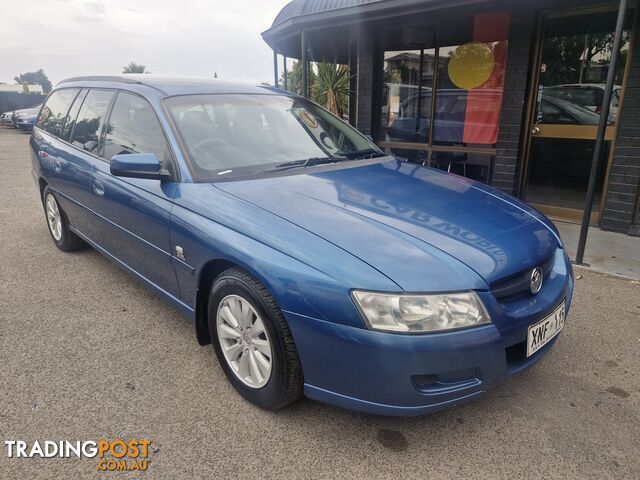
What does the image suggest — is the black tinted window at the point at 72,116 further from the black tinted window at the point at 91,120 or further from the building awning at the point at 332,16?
the building awning at the point at 332,16

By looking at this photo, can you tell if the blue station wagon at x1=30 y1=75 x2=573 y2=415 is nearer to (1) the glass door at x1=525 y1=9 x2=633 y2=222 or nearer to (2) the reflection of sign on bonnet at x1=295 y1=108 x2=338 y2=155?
(2) the reflection of sign on bonnet at x1=295 y1=108 x2=338 y2=155

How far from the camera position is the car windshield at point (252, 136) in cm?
268

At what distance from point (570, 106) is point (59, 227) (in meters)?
5.83

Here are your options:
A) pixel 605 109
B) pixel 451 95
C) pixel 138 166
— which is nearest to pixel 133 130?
pixel 138 166

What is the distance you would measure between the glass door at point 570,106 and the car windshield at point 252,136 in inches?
133

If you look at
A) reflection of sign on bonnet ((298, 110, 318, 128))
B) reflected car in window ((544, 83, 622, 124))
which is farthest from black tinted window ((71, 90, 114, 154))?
reflected car in window ((544, 83, 622, 124))

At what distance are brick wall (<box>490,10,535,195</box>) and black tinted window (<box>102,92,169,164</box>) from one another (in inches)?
178

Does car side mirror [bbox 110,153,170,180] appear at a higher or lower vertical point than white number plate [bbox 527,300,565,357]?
higher

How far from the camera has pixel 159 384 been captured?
2498 mm

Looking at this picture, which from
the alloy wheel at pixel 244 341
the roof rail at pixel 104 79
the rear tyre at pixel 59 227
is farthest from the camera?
the rear tyre at pixel 59 227

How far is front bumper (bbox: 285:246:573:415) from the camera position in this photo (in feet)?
5.72

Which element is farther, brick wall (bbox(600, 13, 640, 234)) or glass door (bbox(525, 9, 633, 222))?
glass door (bbox(525, 9, 633, 222))

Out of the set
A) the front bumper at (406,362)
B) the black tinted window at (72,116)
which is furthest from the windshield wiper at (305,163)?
the black tinted window at (72,116)

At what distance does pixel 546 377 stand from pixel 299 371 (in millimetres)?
1441
